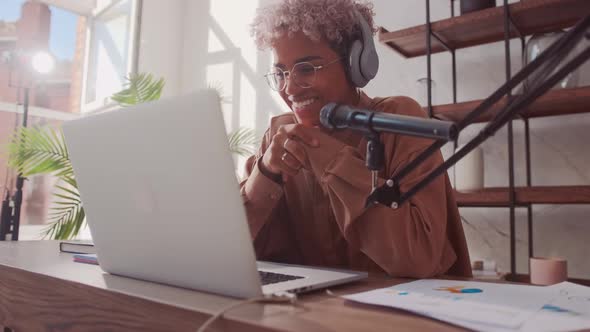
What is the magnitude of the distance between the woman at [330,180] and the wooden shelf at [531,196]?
72cm

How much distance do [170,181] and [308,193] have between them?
0.64m

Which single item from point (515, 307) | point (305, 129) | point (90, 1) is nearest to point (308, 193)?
point (305, 129)

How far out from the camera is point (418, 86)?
7.09ft

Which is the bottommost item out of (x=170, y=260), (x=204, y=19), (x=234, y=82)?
(x=170, y=260)

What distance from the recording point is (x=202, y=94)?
1.64 feet

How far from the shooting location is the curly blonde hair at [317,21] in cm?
111

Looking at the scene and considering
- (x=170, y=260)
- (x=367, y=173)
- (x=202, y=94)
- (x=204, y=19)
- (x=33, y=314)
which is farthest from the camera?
(x=204, y=19)

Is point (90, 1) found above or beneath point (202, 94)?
above

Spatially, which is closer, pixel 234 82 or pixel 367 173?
pixel 367 173

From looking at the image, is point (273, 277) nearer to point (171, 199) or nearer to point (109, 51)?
point (171, 199)

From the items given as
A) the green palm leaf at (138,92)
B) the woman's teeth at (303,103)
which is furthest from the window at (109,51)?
the woman's teeth at (303,103)

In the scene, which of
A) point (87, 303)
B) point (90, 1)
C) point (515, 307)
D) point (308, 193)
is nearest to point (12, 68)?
point (90, 1)

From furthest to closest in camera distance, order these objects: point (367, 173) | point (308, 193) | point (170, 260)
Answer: point (308, 193)
point (367, 173)
point (170, 260)

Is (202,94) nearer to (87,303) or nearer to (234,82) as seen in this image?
(87,303)
